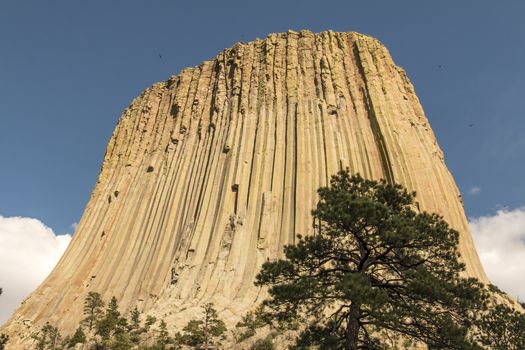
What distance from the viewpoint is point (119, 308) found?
38.2m

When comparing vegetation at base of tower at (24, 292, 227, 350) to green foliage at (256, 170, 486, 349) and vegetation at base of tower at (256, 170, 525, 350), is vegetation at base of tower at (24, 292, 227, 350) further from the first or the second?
green foliage at (256, 170, 486, 349)

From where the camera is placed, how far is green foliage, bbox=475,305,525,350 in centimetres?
1550

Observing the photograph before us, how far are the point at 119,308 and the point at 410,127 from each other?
3018 centimetres

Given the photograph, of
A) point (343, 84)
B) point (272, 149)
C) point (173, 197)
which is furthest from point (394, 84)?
point (173, 197)

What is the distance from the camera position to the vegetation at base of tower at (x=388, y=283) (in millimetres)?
14602

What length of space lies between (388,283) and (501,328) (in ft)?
12.8

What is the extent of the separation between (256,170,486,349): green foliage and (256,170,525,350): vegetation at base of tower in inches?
1.2

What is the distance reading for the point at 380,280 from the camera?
1612 cm

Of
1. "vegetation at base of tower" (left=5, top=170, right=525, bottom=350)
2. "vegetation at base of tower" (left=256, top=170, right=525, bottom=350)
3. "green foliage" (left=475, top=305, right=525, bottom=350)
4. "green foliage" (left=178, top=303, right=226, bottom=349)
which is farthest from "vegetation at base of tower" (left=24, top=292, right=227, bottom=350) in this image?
"green foliage" (left=475, top=305, right=525, bottom=350)

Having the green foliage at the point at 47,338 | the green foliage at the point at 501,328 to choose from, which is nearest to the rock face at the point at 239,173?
the green foliage at the point at 47,338

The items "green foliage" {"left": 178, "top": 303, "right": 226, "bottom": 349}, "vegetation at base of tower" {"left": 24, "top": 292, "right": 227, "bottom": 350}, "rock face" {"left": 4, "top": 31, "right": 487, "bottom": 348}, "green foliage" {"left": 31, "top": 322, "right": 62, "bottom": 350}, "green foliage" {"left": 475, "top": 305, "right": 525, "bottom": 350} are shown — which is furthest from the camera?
"rock face" {"left": 4, "top": 31, "right": 487, "bottom": 348}

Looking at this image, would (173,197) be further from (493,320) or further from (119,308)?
(493,320)

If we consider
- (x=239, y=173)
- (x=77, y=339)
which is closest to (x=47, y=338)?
(x=77, y=339)

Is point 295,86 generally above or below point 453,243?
above
